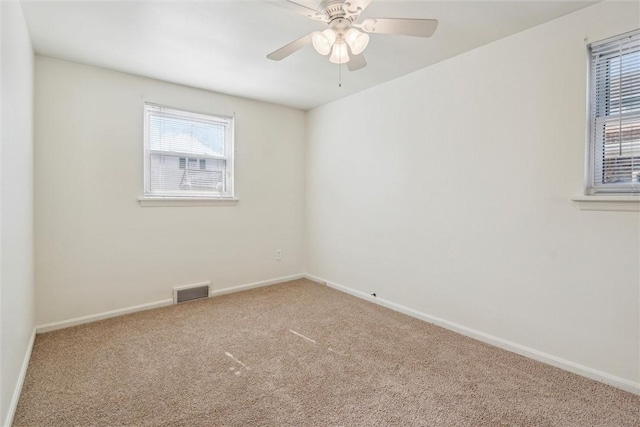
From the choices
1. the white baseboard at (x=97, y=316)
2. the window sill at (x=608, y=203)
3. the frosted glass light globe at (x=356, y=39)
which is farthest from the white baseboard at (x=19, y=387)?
the window sill at (x=608, y=203)

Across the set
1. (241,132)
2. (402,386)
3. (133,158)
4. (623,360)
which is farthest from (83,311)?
(623,360)

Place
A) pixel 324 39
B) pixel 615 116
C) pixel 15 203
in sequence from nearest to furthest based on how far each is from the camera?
pixel 324 39
pixel 15 203
pixel 615 116

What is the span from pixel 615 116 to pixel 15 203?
11.8 ft

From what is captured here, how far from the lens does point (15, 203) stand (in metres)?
1.83

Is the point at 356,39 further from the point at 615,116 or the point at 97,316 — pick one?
the point at 97,316

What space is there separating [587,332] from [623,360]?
0.20 meters

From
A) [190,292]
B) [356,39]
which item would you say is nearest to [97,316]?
[190,292]

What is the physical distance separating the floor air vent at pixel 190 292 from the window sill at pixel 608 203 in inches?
135

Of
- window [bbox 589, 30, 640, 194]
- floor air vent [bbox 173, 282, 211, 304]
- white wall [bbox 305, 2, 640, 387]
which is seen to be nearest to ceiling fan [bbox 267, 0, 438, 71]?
white wall [bbox 305, 2, 640, 387]

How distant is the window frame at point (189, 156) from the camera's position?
3.17 m

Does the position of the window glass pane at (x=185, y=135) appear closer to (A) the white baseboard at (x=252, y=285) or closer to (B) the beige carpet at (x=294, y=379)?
(A) the white baseboard at (x=252, y=285)

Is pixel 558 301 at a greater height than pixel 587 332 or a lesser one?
greater

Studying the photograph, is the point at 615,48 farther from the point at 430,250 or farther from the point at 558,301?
the point at 430,250

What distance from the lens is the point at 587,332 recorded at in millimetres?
2023
